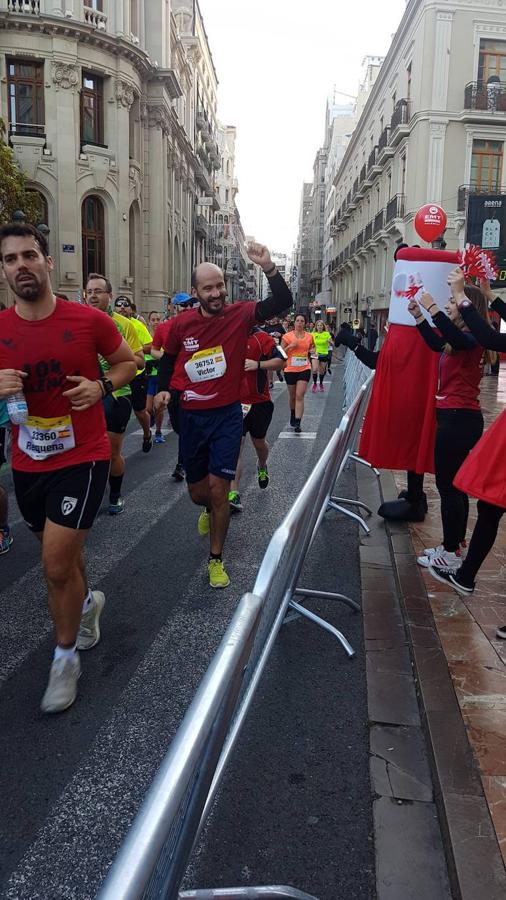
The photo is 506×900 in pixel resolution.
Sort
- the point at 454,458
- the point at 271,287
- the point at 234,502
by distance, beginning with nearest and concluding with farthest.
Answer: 1. the point at 271,287
2. the point at 454,458
3. the point at 234,502

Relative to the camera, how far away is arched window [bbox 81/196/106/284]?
93.9ft

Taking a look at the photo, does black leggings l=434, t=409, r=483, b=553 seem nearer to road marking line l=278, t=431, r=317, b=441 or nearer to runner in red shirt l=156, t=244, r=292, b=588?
runner in red shirt l=156, t=244, r=292, b=588

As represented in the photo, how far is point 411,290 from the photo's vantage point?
476cm

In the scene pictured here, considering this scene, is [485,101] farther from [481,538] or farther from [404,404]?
[481,538]

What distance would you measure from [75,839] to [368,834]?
99cm

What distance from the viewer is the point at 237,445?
4.56 meters

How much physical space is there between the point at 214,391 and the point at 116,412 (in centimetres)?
166

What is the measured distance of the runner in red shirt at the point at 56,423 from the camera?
3018 mm

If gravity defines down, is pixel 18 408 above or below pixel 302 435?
above

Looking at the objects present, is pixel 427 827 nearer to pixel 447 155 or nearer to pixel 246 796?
pixel 246 796

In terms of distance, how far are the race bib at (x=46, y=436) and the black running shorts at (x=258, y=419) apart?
11.9ft

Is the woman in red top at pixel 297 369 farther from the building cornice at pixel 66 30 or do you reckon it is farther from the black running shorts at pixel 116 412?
the building cornice at pixel 66 30

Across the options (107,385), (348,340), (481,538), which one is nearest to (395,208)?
(348,340)

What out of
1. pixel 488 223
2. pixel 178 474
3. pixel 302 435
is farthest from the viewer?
pixel 488 223
